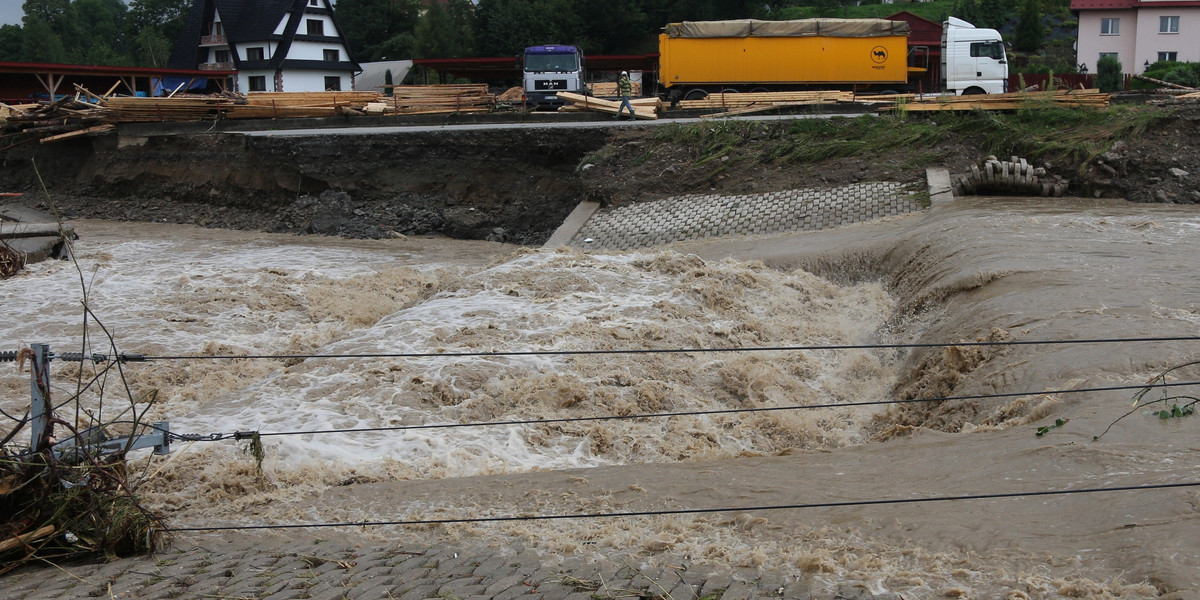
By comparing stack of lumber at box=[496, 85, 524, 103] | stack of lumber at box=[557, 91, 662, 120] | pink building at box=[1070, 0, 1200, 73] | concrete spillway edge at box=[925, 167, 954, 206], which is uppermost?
pink building at box=[1070, 0, 1200, 73]

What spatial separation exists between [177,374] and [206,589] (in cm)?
744

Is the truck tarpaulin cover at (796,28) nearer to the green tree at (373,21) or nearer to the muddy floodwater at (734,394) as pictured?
the muddy floodwater at (734,394)

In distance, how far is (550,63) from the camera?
31312 mm

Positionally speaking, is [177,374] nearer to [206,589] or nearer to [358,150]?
[206,589]

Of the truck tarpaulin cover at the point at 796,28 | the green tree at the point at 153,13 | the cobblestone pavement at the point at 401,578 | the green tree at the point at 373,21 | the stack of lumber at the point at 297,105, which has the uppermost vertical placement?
the green tree at the point at 153,13

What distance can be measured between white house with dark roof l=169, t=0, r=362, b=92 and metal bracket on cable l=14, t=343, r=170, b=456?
45.5 m

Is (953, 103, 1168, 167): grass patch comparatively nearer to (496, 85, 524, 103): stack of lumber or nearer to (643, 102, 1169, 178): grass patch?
(643, 102, 1169, 178): grass patch

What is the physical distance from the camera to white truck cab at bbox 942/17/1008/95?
28.7m

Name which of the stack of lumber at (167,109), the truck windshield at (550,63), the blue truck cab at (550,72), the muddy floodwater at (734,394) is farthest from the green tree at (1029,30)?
the stack of lumber at (167,109)

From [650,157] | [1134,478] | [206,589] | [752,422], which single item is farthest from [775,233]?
[206,589]

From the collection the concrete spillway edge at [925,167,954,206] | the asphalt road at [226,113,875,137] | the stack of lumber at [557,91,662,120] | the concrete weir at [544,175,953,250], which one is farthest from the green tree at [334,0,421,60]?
the concrete spillway edge at [925,167,954,206]

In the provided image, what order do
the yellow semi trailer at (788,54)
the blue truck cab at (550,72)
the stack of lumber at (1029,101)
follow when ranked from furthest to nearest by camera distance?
the blue truck cab at (550,72), the yellow semi trailer at (788,54), the stack of lumber at (1029,101)

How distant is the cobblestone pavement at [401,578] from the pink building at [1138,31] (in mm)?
44192

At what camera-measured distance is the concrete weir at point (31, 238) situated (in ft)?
61.8
